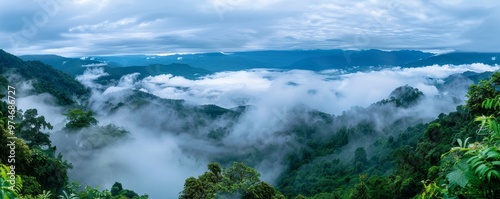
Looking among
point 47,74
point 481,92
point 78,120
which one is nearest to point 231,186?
point 481,92

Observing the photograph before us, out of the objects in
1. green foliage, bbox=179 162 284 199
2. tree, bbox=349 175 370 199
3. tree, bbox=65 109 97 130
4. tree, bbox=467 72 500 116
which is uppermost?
tree, bbox=467 72 500 116

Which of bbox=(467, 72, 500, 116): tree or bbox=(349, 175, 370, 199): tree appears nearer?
bbox=(467, 72, 500, 116): tree

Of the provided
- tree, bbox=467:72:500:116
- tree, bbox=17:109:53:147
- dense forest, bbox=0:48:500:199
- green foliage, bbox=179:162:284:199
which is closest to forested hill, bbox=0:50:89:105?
dense forest, bbox=0:48:500:199

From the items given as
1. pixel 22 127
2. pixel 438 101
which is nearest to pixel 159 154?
pixel 22 127

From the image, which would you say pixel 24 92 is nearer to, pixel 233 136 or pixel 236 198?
pixel 236 198

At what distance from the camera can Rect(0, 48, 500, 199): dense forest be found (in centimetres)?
349

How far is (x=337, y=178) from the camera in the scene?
2886 inches

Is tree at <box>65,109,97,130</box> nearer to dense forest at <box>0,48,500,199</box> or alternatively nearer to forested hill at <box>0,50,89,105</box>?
Answer: dense forest at <box>0,48,500,199</box>

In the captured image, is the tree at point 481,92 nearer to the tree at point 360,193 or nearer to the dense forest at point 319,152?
the dense forest at point 319,152

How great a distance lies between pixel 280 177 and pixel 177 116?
6876 cm

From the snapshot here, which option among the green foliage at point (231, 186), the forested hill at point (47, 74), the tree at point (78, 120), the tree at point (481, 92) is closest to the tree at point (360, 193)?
the green foliage at point (231, 186)

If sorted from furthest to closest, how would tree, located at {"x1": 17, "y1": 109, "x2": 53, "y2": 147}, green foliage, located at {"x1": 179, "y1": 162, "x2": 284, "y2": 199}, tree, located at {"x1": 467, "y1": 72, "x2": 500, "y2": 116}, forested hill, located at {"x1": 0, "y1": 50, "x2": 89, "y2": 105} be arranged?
forested hill, located at {"x1": 0, "y1": 50, "x2": 89, "y2": 105}, tree, located at {"x1": 17, "y1": 109, "x2": 53, "y2": 147}, green foliage, located at {"x1": 179, "y1": 162, "x2": 284, "y2": 199}, tree, located at {"x1": 467, "y1": 72, "x2": 500, "y2": 116}

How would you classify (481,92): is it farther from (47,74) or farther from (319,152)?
(47,74)

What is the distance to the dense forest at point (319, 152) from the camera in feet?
11.5
